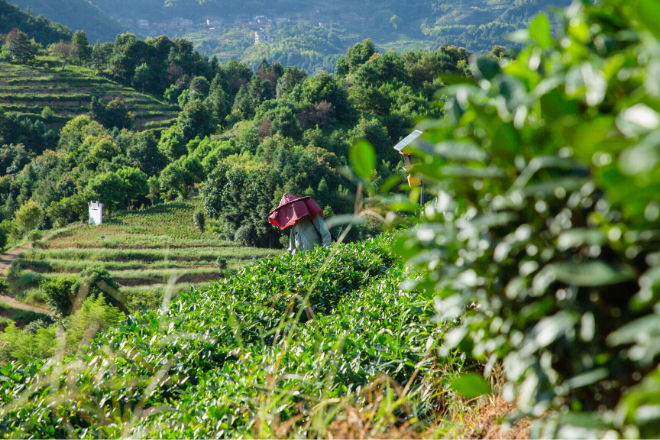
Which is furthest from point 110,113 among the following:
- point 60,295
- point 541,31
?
point 541,31

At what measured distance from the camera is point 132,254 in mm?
29047

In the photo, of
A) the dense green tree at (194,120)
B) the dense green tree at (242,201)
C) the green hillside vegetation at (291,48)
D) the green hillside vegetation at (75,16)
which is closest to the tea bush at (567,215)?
the dense green tree at (242,201)

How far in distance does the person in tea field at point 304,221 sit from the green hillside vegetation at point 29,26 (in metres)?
81.8

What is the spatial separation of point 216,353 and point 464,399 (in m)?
1.21

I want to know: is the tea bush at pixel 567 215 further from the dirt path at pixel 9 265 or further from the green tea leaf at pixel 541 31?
the dirt path at pixel 9 265

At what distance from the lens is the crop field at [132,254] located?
84.8ft

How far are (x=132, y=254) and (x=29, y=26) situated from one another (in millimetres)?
64757

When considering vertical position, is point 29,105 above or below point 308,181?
above

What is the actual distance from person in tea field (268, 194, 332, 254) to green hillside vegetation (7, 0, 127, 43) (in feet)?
486

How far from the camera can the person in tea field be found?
243 inches

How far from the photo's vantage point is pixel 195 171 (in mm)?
41344

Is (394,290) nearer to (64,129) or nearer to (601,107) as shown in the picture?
(601,107)

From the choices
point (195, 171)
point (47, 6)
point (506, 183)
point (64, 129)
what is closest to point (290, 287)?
point (506, 183)

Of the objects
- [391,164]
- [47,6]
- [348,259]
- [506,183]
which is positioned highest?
[47,6]
